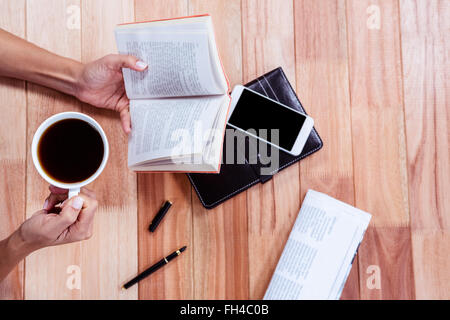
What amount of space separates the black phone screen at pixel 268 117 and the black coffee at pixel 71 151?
310mm

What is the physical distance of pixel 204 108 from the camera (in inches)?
27.2

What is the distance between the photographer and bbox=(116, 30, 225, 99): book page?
2.10 feet

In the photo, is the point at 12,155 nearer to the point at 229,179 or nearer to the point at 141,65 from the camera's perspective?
the point at 141,65

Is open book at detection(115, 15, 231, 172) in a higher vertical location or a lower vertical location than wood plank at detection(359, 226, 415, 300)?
higher

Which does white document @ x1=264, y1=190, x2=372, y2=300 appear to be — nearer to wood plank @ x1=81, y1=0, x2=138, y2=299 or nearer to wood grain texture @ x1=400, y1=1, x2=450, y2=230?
wood grain texture @ x1=400, y1=1, x2=450, y2=230

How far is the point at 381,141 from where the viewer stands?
32.6 inches

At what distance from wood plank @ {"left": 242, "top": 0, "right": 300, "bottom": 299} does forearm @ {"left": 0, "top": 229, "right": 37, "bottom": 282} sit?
465 millimetres

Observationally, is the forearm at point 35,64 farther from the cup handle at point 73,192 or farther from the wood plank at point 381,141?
the wood plank at point 381,141

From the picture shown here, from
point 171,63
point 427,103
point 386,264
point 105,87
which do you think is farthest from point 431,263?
point 105,87

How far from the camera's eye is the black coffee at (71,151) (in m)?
0.66

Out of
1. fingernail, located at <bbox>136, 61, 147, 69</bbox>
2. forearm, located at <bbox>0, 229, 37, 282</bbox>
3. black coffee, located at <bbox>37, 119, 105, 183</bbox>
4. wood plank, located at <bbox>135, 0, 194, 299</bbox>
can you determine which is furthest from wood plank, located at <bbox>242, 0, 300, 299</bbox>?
Answer: forearm, located at <bbox>0, 229, 37, 282</bbox>
